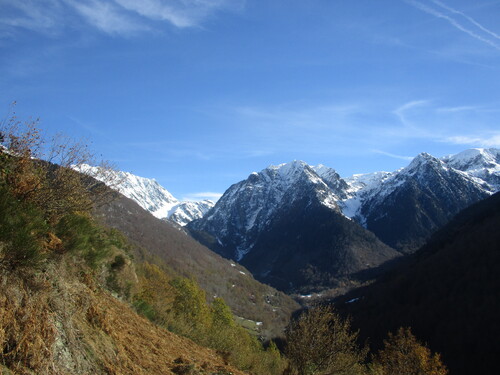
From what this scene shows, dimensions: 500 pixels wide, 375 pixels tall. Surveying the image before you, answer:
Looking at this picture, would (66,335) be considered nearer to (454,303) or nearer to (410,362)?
(410,362)

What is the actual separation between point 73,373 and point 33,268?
2.64m

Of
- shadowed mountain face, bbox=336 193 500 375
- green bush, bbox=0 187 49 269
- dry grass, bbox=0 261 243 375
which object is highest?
shadowed mountain face, bbox=336 193 500 375

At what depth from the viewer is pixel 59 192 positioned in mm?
11469

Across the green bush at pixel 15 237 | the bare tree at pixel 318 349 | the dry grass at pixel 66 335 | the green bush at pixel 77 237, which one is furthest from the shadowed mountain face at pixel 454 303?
the green bush at pixel 15 237

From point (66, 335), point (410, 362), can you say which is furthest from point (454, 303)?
point (66, 335)

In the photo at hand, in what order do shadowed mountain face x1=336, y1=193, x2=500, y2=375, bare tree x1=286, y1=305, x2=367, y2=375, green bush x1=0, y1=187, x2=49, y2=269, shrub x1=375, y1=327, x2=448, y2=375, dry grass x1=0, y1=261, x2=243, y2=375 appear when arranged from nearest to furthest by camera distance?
1. dry grass x1=0, y1=261, x2=243, y2=375
2. green bush x1=0, y1=187, x2=49, y2=269
3. bare tree x1=286, y1=305, x2=367, y2=375
4. shrub x1=375, y1=327, x2=448, y2=375
5. shadowed mountain face x1=336, y1=193, x2=500, y2=375

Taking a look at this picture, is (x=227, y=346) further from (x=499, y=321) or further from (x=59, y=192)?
(x=499, y=321)

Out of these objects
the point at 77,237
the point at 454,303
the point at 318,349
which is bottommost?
the point at 318,349

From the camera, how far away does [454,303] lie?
118938mm

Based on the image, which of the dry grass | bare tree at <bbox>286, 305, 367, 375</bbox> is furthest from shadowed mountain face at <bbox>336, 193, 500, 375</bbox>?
the dry grass

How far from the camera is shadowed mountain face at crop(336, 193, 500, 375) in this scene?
9538 cm

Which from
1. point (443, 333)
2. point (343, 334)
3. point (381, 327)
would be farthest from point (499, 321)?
point (343, 334)

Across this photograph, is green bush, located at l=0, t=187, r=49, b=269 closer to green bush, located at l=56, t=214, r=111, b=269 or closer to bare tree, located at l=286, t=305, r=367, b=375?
green bush, located at l=56, t=214, r=111, b=269

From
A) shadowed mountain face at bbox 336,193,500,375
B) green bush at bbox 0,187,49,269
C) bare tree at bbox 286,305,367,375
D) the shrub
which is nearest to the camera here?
green bush at bbox 0,187,49,269
